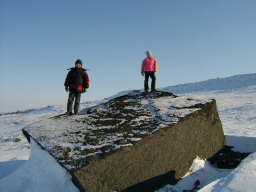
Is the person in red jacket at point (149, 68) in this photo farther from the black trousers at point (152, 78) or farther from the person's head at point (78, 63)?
the person's head at point (78, 63)

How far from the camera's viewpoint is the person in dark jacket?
209 inches

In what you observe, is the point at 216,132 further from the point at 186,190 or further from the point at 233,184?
the point at 233,184

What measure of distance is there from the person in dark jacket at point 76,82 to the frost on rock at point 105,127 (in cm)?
98

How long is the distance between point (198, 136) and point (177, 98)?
1.02 meters

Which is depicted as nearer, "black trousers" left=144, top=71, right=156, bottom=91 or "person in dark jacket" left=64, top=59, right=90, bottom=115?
"person in dark jacket" left=64, top=59, right=90, bottom=115

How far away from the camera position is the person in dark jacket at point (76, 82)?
5.30m

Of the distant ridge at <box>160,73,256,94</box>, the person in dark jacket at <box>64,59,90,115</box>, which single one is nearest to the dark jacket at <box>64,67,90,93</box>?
the person in dark jacket at <box>64,59,90,115</box>

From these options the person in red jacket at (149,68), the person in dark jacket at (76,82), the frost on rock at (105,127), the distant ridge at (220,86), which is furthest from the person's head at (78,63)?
the distant ridge at (220,86)

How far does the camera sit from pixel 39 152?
3.24 meters

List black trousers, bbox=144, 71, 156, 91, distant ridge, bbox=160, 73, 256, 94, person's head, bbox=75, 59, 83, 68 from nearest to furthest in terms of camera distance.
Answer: person's head, bbox=75, 59, 83, 68, black trousers, bbox=144, 71, 156, 91, distant ridge, bbox=160, 73, 256, 94

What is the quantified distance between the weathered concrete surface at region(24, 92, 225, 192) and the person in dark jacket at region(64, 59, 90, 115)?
1041mm

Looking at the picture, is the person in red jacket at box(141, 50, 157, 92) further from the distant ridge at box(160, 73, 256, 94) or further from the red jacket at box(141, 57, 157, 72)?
the distant ridge at box(160, 73, 256, 94)

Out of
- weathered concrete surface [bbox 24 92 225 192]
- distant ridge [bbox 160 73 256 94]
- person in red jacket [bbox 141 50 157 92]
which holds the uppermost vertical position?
person in red jacket [bbox 141 50 157 92]

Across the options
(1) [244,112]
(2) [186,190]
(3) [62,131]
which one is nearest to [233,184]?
(2) [186,190]
